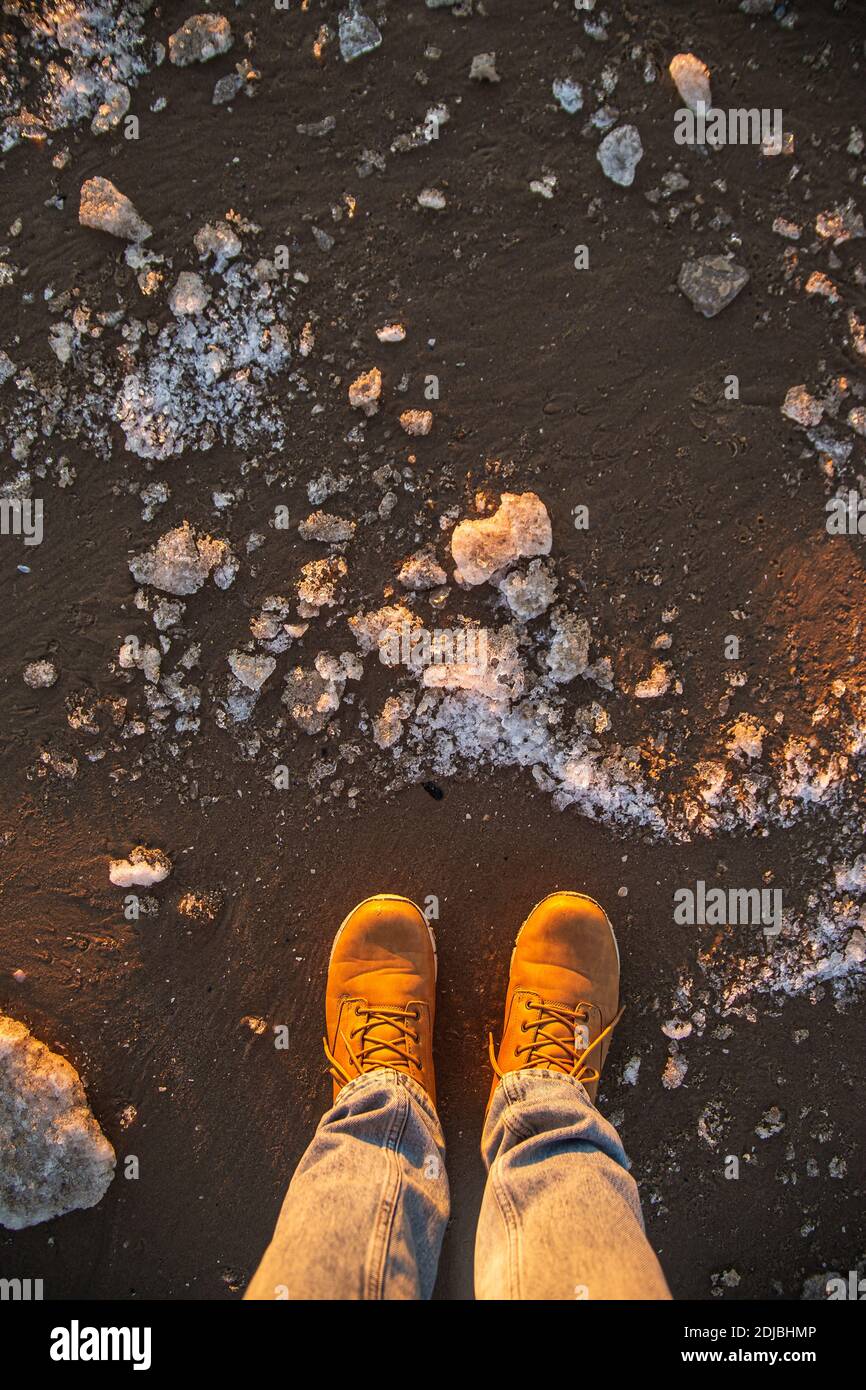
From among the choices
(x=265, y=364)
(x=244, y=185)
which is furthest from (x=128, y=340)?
(x=244, y=185)

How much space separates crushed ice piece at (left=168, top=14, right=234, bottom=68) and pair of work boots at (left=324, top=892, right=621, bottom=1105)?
6.78 feet

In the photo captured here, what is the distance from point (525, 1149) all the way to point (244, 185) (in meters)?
2.30

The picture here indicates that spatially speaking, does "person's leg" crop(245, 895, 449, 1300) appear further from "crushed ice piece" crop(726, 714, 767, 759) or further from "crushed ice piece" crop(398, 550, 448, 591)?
"crushed ice piece" crop(726, 714, 767, 759)

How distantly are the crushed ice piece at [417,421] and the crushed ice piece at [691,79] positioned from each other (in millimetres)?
945

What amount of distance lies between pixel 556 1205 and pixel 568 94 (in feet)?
8.02

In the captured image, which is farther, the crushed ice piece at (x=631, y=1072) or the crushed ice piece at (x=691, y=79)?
the crushed ice piece at (x=631, y=1072)

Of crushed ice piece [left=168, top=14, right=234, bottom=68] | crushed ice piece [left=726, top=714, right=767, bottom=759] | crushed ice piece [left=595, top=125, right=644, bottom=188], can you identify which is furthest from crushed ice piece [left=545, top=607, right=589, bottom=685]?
crushed ice piece [left=168, top=14, right=234, bottom=68]

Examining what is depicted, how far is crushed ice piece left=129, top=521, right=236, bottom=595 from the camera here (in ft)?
6.36

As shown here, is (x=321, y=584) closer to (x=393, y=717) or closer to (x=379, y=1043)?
(x=393, y=717)

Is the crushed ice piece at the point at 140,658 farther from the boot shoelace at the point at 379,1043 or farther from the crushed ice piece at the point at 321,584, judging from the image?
the boot shoelace at the point at 379,1043

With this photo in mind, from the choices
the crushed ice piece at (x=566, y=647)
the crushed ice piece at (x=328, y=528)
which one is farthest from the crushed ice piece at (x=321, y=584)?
the crushed ice piece at (x=566, y=647)

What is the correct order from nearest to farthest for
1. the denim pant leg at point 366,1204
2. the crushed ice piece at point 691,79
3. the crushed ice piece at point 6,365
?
the denim pant leg at point 366,1204 → the crushed ice piece at point 691,79 → the crushed ice piece at point 6,365

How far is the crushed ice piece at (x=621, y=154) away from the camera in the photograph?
1874 mm
